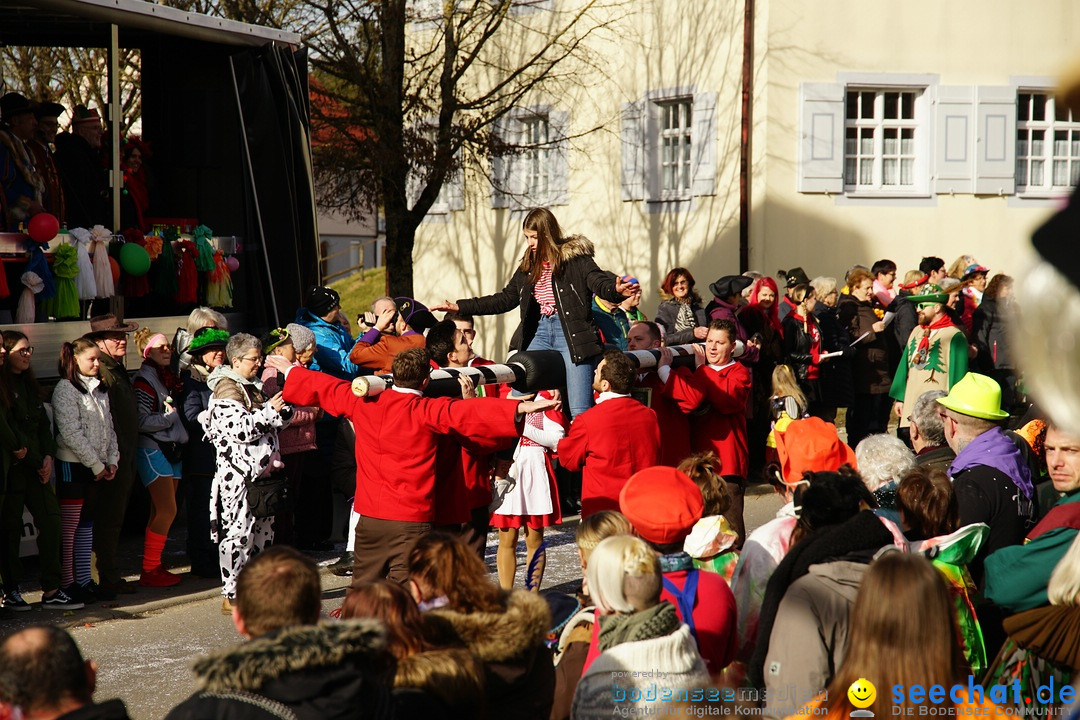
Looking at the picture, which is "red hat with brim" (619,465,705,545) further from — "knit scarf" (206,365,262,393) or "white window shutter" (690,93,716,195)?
"white window shutter" (690,93,716,195)

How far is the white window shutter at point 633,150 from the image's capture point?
1948 centimetres

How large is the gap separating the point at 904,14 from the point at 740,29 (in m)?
2.48

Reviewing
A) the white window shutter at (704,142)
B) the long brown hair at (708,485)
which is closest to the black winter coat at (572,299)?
the long brown hair at (708,485)

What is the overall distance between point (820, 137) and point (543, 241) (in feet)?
35.9

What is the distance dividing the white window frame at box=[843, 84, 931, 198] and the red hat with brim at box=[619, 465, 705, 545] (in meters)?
14.3

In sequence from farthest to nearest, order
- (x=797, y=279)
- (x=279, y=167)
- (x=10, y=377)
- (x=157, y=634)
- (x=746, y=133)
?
(x=746, y=133)
(x=797, y=279)
(x=279, y=167)
(x=10, y=377)
(x=157, y=634)

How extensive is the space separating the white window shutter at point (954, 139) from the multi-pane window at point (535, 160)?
6.59m

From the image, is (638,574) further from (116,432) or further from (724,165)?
(724,165)

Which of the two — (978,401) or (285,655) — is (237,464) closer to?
(978,401)

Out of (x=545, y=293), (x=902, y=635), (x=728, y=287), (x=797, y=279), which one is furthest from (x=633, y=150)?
(x=902, y=635)

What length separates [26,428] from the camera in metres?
7.45

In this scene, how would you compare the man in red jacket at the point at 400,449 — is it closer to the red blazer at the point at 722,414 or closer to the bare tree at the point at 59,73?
the red blazer at the point at 722,414

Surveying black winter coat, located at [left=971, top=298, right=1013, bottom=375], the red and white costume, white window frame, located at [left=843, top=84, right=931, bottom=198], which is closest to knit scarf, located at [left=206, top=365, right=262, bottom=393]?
the red and white costume

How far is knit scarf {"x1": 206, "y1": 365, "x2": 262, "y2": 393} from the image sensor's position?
25.9ft
